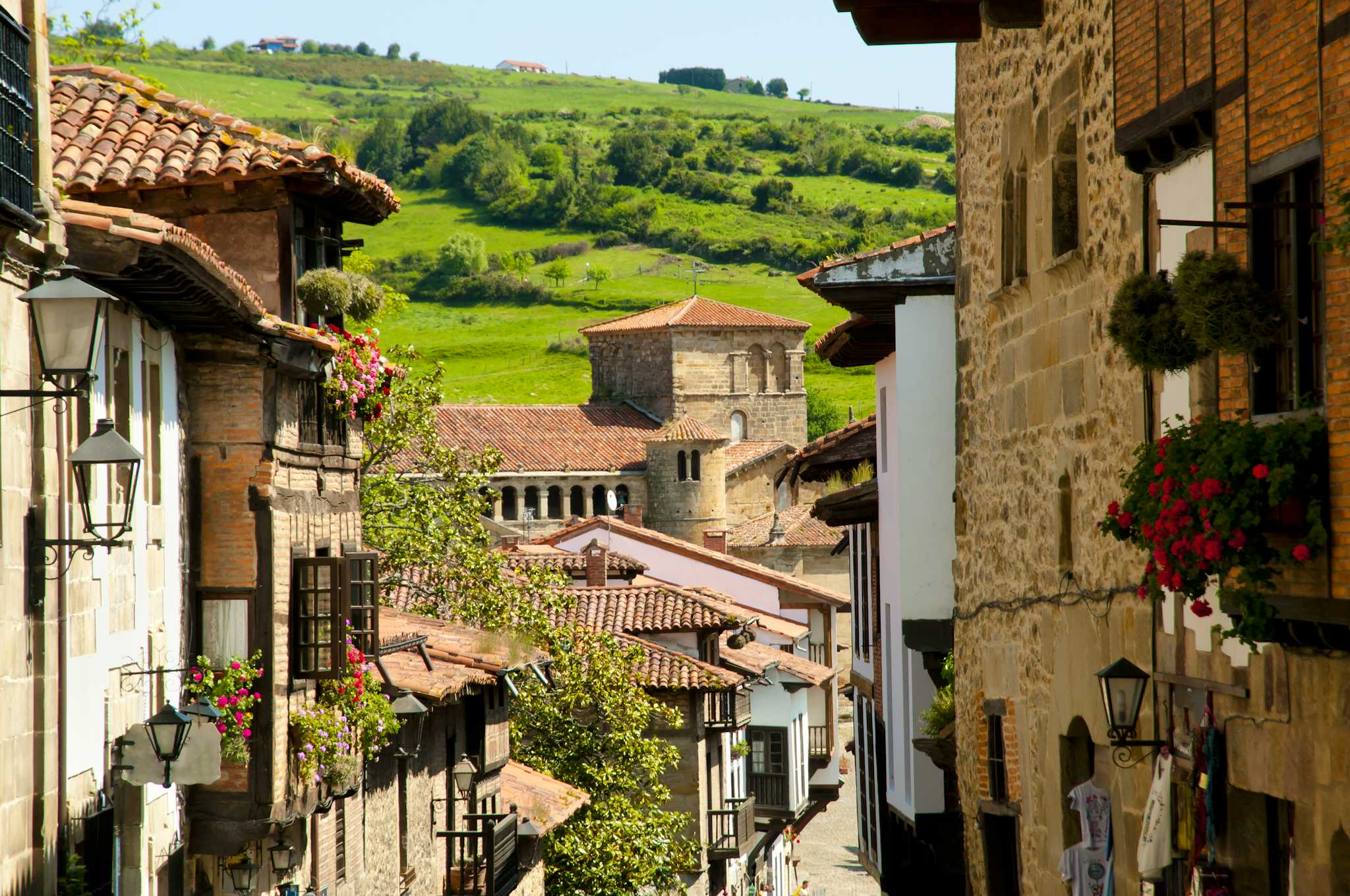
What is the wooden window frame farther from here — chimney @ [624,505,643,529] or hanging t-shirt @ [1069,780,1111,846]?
chimney @ [624,505,643,529]

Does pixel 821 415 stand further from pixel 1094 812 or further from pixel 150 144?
pixel 1094 812

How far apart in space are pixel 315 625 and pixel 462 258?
13291 centimetres

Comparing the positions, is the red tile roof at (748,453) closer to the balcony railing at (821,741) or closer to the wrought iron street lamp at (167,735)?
the balcony railing at (821,741)

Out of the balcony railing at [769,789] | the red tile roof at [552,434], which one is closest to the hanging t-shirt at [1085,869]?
the balcony railing at [769,789]

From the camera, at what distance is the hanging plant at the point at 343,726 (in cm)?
1398

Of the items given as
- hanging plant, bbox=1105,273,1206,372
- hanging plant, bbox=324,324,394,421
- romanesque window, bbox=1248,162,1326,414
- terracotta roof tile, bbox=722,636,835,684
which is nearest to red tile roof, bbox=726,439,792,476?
terracotta roof tile, bbox=722,636,835,684

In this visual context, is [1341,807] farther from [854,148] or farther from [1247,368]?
[854,148]

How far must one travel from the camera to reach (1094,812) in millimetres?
10281

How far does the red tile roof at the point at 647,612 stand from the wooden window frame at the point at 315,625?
58.2 ft

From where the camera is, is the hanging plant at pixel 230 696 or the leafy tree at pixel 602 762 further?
the leafy tree at pixel 602 762

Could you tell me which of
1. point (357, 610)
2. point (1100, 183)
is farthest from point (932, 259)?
point (357, 610)

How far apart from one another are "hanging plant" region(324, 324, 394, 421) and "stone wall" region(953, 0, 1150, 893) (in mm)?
5420

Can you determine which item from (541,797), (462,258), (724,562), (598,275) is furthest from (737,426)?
(541,797)

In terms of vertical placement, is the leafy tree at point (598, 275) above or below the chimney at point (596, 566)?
above
